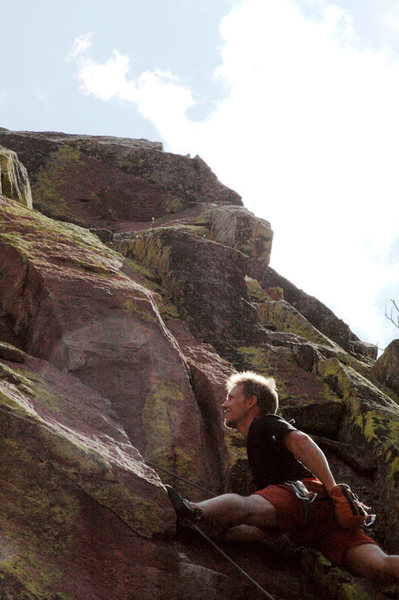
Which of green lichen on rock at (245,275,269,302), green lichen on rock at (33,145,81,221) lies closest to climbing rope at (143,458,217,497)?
green lichen on rock at (245,275,269,302)

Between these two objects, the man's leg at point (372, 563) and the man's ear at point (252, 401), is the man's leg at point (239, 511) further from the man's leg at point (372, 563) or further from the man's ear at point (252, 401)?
the man's ear at point (252, 401)

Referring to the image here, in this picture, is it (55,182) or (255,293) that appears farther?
(55,182)

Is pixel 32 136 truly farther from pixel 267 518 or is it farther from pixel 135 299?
pixel 267 518

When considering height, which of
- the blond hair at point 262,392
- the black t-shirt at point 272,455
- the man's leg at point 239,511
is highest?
the blond hair at point 262,392

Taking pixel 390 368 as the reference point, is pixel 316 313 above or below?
above

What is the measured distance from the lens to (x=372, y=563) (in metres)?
5.89

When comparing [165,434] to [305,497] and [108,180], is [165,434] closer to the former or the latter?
[305,497]

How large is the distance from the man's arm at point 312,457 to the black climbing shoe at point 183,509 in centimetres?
118

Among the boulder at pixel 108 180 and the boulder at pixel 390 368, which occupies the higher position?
the boulder at pixel 108 180

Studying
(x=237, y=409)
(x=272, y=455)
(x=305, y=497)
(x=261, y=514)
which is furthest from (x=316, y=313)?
(x=261, y=514)

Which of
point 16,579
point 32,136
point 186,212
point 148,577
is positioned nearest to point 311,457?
point 148,577

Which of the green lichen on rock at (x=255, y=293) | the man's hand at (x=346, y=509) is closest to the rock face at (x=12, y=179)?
the green lichen on rock at (x=255, y=293)

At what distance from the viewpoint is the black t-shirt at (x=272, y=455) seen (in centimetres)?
659

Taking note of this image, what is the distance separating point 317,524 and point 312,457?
73 cm
